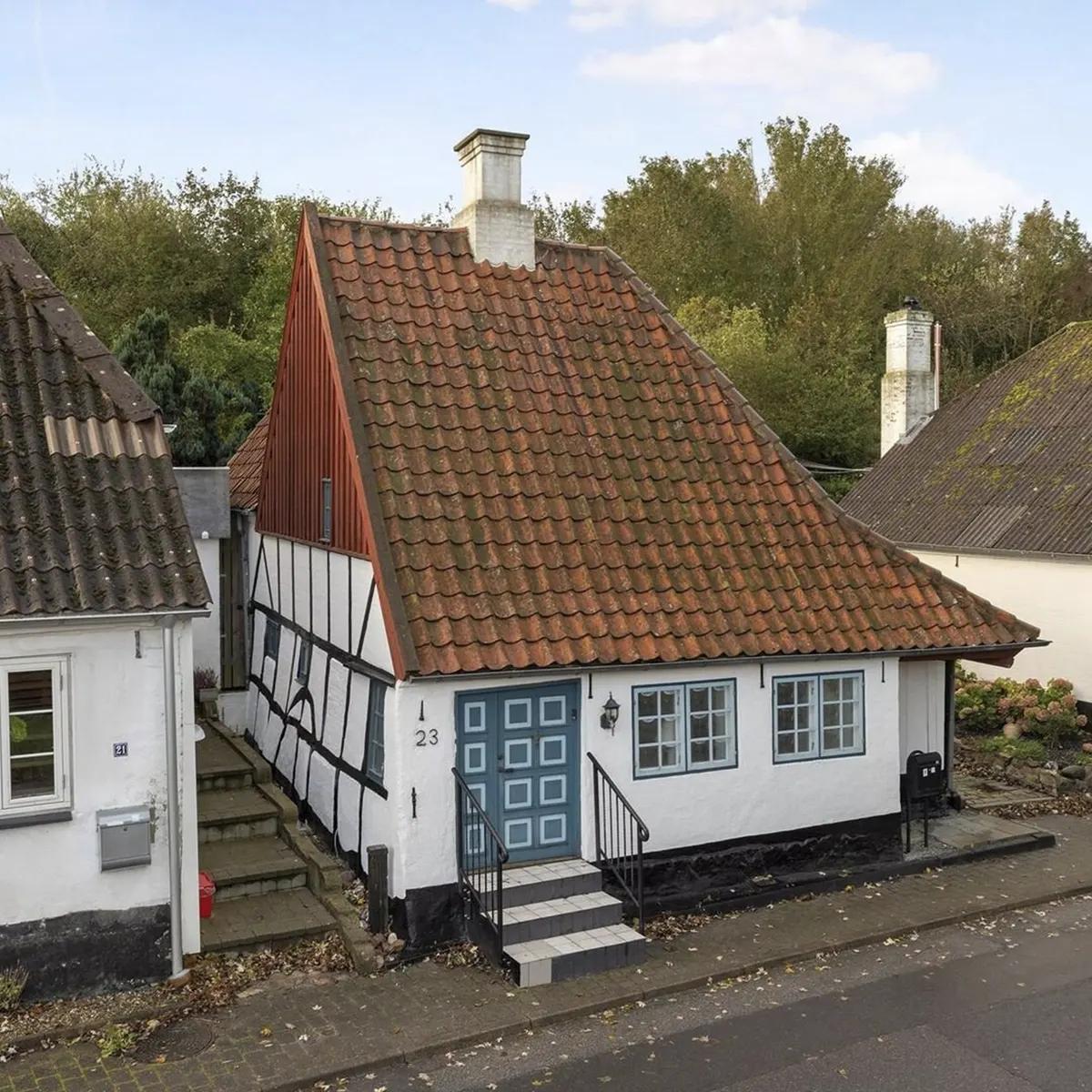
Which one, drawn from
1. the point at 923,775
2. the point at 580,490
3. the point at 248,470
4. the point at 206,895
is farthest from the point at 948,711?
the point at 248,470

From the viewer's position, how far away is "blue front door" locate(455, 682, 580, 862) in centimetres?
973

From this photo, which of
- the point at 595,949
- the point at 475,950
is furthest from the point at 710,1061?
the point at 475,950

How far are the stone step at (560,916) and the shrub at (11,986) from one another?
372cm

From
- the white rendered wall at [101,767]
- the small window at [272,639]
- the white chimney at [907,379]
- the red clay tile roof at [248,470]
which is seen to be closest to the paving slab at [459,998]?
the white rendered wall at [101,767]

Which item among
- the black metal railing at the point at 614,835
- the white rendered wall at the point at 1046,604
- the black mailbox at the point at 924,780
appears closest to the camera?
the black metal railing at the point at 614,835

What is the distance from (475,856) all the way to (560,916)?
907 mm

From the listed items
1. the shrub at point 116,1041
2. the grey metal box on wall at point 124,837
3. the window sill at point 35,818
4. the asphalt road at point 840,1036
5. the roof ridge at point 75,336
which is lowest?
the asphalt road at point 840,1036

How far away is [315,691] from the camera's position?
39.3 feet

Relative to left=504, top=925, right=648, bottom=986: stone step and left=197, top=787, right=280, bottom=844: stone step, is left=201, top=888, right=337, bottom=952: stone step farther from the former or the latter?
left=504, top=925, right=648, bottom=986: stone step

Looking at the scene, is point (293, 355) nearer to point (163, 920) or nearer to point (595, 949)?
point (163, 920)

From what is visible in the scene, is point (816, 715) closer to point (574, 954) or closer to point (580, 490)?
point (580, 490)

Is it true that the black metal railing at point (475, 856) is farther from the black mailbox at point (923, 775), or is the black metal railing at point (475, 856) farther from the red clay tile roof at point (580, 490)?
the black mailbox at point (923, 775)

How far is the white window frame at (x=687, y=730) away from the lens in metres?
10.3

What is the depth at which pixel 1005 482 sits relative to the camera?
19.4 meters
